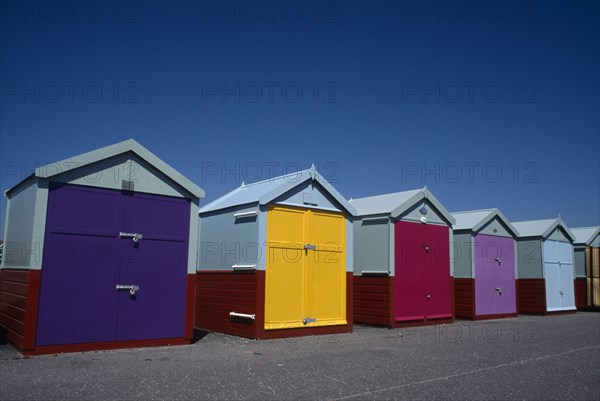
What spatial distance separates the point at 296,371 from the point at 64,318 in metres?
4.91

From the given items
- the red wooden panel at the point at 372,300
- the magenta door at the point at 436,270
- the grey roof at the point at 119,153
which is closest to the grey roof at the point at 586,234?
the magenta door at the point at 436,270

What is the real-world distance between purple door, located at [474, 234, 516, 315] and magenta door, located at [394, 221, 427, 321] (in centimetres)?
399

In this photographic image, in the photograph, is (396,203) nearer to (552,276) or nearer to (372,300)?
(372,300)

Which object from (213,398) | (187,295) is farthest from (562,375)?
(187,295)

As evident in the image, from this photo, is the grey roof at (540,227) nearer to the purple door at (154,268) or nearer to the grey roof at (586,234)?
the grey roof at (586,234)

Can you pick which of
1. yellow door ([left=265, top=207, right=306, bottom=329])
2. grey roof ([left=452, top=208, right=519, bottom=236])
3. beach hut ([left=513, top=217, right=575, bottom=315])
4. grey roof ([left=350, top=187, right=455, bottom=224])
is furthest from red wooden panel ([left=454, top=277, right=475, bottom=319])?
yellow door ([left=265, top=207, right=306, bottom=329])

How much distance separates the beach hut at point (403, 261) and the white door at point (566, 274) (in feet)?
31.5

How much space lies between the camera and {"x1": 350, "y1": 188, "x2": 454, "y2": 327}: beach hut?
17.1 meters

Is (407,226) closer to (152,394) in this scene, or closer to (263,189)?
(263,189)

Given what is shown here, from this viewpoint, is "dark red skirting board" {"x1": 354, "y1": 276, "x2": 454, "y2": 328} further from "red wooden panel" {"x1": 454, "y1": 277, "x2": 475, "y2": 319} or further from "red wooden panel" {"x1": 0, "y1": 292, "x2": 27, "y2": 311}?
"red wooden panel" {"x1": 0, "y1": 292, "x2": 27, "y2": 311}

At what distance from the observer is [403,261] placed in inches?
687

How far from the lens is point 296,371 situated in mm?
9180

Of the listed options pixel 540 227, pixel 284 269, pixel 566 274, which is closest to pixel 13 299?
pixel 284 269

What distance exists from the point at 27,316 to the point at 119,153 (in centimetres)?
379
